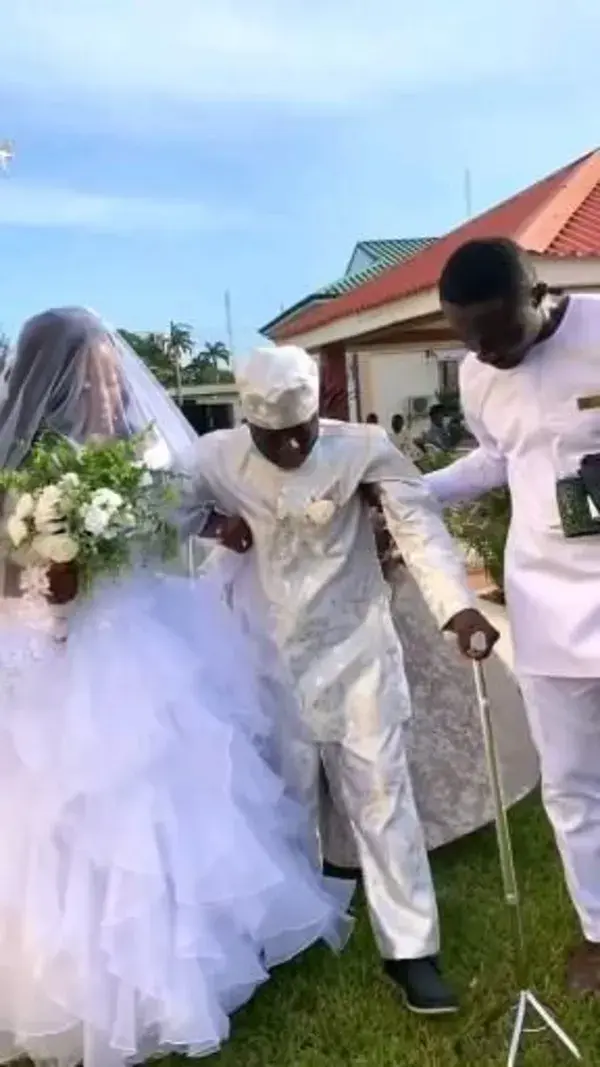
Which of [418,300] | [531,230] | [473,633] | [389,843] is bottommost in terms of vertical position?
[389,843]

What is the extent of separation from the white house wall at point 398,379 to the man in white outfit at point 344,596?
79.6 ft

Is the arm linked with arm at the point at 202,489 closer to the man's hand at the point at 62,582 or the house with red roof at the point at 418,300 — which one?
the man's hand at the point at 62,582

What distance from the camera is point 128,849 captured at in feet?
9.78

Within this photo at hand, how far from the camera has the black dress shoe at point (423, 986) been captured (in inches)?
124

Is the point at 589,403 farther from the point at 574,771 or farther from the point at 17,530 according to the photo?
the point at 17,530

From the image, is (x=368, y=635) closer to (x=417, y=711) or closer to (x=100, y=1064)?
(x=417, y=711)

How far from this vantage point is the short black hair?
114 inches

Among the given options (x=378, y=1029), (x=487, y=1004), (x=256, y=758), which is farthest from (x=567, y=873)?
(x=256, y=758)

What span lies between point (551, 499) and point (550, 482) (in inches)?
1.7

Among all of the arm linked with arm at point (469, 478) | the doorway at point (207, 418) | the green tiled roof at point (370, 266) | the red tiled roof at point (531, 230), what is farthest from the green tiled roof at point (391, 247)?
the arm linked with arm at point (469, 478)

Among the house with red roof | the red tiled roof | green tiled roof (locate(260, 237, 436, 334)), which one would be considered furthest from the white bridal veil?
green tiled roof (locate(260, 237, 436, 334))

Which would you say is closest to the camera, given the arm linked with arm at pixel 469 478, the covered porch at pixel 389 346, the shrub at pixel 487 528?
the arm linked with arm at pixel 469 478

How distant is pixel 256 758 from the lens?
10.9 feet

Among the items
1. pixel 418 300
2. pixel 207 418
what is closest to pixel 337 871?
pixel 207 418
